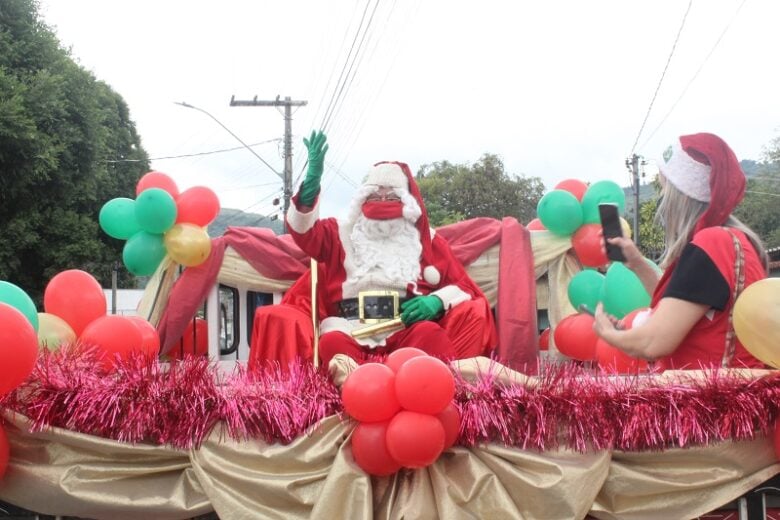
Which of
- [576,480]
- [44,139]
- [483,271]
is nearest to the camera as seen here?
[576,480]

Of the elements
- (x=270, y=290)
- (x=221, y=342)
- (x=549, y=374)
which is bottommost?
(x=221, y=342)

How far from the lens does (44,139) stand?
13.0 meters

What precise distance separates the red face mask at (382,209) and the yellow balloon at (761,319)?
2.67 meters

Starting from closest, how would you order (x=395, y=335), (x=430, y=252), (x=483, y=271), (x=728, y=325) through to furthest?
(x=728, y=325) → (x=395, y=335) → (x=430, y=252) → (x=483, y=271)

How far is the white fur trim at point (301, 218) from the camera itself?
3984 millimetres

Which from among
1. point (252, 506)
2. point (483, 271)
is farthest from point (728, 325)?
point (483, 271)

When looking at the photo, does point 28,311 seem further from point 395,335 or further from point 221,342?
point 221,342

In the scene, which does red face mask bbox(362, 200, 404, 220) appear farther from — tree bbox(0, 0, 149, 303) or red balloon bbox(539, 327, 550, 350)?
tree bbox(0, 0, 149, 303)

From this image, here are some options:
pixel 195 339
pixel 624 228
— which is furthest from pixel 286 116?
pixel 624 228

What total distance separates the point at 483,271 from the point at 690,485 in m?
3.78

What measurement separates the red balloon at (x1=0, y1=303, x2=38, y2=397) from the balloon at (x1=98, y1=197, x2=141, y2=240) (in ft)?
12.5

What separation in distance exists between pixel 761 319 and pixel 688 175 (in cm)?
61

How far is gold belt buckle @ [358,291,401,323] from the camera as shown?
4.01 metres

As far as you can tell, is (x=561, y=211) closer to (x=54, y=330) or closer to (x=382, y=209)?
(x=382, y=209)
